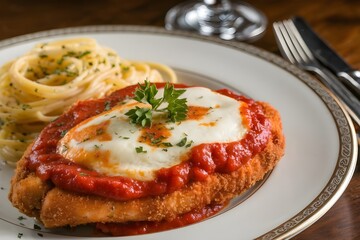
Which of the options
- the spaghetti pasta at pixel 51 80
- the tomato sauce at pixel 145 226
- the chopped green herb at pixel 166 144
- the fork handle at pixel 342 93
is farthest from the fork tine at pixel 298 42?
the tomato sauce at pixel 145 226

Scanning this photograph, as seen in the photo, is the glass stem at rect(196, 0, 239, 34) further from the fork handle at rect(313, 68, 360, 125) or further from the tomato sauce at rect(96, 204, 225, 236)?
the tomato sauce at rect(96, 204, 225, 236)

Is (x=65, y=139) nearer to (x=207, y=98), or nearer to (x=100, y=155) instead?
(x=100, y=155)

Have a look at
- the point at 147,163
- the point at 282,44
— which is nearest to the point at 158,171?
the point at 147,163

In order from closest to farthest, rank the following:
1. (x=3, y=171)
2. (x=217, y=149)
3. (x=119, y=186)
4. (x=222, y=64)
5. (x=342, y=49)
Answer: (x=119, y=186) < (x=217, y=149) < (x=3, y=171) < (x=222, y=64) < (x=342, y=49)

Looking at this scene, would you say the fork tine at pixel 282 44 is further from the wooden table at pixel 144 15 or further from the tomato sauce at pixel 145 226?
the tomato sauce at pixel 145 226

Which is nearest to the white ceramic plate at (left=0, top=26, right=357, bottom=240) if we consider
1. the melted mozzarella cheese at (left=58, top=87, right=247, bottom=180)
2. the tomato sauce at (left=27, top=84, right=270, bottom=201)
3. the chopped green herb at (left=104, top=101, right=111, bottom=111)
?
the tomato sauce at (left=27, top=84, right=270, bottom=201)

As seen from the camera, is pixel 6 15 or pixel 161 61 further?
pixel 6 15

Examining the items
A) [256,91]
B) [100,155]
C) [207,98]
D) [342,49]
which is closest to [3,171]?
[100,155]
